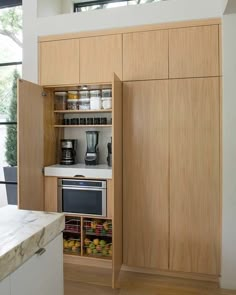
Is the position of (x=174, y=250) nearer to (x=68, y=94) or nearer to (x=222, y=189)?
(x=222, y=189)

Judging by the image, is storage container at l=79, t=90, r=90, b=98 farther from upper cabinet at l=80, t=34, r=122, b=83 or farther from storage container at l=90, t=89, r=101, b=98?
upper cabinet at l=80, t=34, r=122, b=83

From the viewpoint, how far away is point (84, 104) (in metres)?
2.97

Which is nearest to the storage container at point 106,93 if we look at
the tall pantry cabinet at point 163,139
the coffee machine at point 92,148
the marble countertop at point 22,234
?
the tall pantry cabinet at point 163,139

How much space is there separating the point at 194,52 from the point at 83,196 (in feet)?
5.96

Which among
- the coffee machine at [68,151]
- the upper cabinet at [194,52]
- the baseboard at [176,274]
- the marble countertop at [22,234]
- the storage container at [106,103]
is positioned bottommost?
the baseboard at [176,274]

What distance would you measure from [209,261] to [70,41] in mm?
2648

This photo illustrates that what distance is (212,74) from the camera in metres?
2.44

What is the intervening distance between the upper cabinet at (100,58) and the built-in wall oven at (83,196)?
3.57ft

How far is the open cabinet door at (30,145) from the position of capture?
8.09 ft

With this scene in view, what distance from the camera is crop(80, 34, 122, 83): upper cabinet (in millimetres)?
2688

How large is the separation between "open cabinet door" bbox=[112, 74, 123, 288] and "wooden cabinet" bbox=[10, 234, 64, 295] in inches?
45.3

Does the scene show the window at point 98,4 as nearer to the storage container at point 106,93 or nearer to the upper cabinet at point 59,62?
the upper cabinet at point 59,62

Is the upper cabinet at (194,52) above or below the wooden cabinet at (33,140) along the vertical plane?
above

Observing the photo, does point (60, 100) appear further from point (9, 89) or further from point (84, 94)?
point (9, 89)
